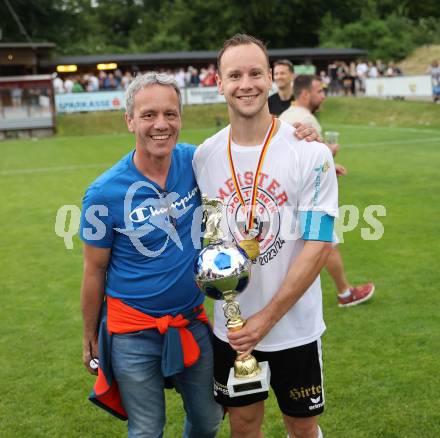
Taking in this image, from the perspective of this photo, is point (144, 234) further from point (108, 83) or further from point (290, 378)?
point (108, 83)

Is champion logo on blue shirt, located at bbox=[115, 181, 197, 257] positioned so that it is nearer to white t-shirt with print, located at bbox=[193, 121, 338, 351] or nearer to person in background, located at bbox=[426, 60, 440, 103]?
white t-shirt with print, located at bbox=[193, 121, 338, 351]

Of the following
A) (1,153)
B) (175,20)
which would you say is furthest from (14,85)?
(175,20)

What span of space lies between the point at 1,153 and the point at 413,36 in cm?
4486

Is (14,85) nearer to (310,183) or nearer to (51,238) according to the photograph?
(51,238)

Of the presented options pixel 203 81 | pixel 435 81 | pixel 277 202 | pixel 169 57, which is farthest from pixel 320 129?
pixel 169 57

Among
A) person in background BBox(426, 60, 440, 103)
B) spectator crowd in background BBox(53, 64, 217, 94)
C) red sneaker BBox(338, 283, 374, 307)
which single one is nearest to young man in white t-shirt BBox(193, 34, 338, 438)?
red sneaker BBox(338, 283, 374, 307)

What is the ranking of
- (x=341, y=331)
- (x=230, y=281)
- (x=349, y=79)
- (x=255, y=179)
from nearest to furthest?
(x=230, y=281) → (x=255, y=179) → (x=341, y=331) → (x=349, y=79)

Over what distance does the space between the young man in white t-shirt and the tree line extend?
5417 centimetres

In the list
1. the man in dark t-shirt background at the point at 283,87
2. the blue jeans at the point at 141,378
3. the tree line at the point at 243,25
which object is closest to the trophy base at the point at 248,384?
the blue jeans at the point at 141,378

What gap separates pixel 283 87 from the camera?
879 cm

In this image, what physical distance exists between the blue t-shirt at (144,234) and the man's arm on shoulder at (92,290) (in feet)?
0.13

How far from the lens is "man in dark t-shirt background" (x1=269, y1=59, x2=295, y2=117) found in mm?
8711

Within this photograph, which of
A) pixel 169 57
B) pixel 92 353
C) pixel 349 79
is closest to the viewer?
pixel 92 353

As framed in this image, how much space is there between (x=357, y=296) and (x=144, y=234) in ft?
13.1
